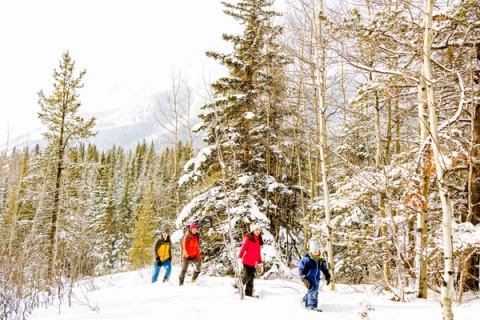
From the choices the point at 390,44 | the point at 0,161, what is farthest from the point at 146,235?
the point at 390,44

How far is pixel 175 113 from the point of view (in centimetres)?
2350

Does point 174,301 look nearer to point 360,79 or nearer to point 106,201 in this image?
point 360,79

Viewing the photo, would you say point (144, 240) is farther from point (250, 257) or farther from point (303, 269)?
point (303, 269)

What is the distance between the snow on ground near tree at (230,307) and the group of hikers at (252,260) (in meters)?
0.39

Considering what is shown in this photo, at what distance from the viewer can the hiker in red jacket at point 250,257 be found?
27.3 ft

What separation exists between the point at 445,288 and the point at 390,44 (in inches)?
179

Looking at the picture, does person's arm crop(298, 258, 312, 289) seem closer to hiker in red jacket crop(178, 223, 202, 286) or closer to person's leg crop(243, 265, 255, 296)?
person's leg crop(243, 265, 255, 296)

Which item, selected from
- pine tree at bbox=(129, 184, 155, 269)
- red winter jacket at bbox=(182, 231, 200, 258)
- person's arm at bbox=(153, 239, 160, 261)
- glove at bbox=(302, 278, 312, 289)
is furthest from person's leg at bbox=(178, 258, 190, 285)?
pine tree at bbox=(129, 184, 155, 269)

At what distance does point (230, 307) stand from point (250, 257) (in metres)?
1.68

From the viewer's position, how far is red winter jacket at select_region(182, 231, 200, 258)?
33.7 ft

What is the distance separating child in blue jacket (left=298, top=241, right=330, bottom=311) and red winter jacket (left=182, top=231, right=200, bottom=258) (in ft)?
13.1

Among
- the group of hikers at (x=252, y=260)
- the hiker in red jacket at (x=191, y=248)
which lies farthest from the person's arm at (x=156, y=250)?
the hiker in red jacket at (x=191, y=248)

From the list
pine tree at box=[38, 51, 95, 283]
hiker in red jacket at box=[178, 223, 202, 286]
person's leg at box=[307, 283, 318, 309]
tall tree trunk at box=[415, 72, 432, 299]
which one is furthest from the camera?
pine tree at box=[38, 51, 95, 283]

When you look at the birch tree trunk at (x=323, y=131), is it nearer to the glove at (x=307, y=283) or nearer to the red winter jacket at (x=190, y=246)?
the glove at (x=307, y=283)
